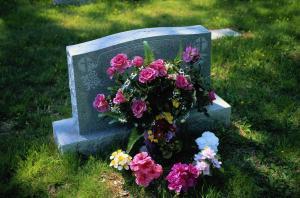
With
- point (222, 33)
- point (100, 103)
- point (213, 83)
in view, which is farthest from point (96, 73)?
point (222, 33)

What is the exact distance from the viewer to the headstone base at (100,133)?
12.6 ft

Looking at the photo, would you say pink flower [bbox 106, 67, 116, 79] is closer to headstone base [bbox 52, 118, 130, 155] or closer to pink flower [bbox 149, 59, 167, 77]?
pink flower [bbox 149, 59, 167, 77]

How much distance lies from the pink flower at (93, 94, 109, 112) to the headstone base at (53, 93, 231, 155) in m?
0.34

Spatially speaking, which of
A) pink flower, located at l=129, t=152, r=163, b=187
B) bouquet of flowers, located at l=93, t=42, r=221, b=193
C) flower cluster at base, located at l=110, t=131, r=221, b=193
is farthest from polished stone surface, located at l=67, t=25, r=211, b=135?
pink flower, located at l=129, t=152, r=163, b=187

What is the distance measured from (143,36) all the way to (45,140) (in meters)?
1.35

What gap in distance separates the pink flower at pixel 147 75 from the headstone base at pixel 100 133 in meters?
0.70

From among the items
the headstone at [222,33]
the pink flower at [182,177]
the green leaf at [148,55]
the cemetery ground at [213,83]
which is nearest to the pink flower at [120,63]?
the green leaf at [148,55]

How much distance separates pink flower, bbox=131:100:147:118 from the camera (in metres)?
3.46

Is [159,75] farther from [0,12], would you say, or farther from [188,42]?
[0,12]

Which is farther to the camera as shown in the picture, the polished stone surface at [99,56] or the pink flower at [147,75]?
the polished stone surface at [99,56]

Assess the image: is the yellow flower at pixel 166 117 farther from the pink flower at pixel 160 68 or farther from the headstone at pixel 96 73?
the headstone at pixel 96 73

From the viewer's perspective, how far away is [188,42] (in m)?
4.09

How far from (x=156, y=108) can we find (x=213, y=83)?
1.82m

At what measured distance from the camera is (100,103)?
3646 millimetres
